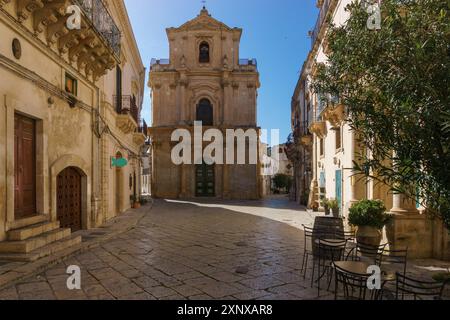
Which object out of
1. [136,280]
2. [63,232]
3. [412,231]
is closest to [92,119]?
[63,232]

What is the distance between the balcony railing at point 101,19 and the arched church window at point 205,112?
14.8 m

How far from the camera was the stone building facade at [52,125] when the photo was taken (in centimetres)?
620

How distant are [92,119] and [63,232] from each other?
4191 mm

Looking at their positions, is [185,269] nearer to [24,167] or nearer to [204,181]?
[24,167]

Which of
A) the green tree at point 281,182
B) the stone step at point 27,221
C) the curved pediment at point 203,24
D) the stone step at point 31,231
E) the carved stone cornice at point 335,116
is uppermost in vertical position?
the curved pediment at point 203,24

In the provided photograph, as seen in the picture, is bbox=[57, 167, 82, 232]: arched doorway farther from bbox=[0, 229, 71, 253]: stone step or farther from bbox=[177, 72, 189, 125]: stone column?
bbox=[177, 72, 189, 125]: stone column

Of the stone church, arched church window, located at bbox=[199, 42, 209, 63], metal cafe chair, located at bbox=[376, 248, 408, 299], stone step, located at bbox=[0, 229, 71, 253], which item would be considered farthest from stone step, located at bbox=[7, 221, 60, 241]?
arched church window, located at bbox=[199, 42, 209, 63]

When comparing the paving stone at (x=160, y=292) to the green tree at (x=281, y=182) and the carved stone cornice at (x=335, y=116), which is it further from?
the green tree at (x=281, y=182)

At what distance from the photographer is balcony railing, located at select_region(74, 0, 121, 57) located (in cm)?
895

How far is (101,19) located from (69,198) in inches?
228

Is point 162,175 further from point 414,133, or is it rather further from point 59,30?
Result: point 414,133

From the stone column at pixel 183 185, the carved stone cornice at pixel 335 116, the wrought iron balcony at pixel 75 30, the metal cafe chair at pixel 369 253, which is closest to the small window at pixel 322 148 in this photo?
the carved stone cornice at pixel 335 116

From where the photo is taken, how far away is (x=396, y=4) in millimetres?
4383

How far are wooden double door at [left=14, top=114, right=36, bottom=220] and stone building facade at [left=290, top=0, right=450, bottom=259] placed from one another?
20.7ft
